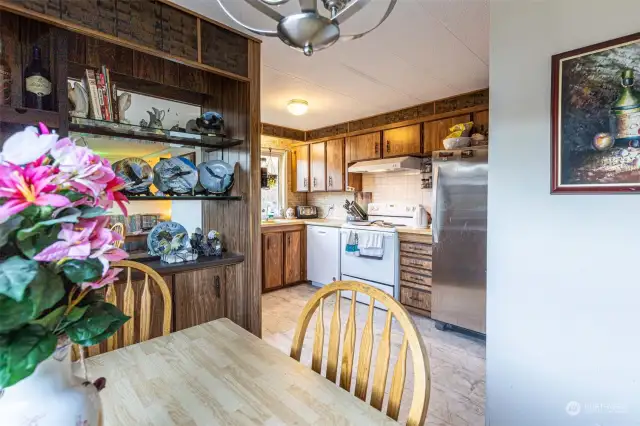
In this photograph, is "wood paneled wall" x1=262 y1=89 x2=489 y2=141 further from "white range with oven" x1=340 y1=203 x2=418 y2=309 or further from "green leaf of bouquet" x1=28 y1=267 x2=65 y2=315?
"green leaf of bouquet" x1=28 y1=267 x2=65 y2=315

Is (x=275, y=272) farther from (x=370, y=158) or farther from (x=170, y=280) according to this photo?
(x=170, y=280)

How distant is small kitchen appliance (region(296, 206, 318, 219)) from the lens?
4.81 metres

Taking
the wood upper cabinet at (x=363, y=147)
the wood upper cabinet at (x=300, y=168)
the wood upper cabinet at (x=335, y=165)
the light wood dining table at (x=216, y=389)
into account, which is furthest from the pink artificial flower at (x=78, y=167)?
the wood upper cabinet at (x=300, y=168)

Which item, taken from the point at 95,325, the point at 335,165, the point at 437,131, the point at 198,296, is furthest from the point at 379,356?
the point at 335,165

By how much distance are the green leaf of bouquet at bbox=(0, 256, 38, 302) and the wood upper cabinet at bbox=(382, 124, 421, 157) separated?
11.5ft

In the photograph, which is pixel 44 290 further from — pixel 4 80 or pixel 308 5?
pixel 4 80

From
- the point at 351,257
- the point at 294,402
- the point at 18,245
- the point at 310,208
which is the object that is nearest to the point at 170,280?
the point at 294,402

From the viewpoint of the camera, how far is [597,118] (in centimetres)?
122

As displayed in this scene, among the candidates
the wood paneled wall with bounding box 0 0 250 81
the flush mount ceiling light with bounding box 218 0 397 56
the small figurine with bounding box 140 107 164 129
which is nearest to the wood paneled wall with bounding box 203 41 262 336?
the wood paneled wall with bounding box 0 0 250 81

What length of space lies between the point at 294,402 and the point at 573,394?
1250 mm

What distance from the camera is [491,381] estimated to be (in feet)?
5.09

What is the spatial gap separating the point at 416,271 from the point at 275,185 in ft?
8.35

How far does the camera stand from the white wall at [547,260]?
3.93 ft

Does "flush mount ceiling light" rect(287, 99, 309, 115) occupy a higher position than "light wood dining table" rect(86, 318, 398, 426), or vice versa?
"flush mount ceiling light" rect(287, 99, 309, 115)
